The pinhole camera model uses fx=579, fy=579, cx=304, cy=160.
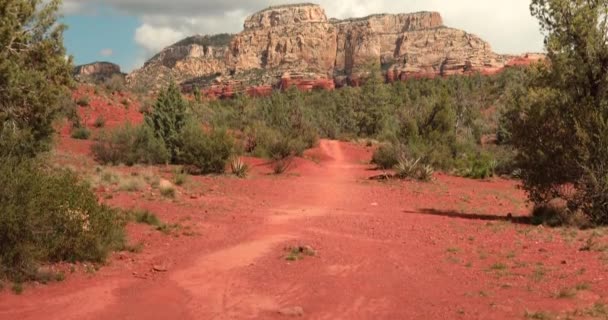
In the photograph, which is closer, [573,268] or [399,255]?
[573,268]

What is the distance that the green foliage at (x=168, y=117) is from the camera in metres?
32.2

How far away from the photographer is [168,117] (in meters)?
Answer: 32.7

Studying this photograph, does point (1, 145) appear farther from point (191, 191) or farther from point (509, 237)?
point (509, 237)

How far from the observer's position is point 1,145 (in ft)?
44.9

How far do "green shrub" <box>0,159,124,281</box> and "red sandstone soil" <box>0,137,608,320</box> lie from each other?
39 cm

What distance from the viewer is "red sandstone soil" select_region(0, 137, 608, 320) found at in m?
7.68

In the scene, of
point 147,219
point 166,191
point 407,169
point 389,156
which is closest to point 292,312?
point 147,219

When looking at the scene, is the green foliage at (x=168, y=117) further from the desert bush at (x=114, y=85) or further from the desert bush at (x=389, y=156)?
the desert bush at (x=114, y=85)

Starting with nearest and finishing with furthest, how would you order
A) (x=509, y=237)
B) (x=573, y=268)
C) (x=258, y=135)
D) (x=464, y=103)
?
1. (x=573, y=268)
2. (x=509, y=237)
3. (x=258, y=135)
4. (x=464, y=103)

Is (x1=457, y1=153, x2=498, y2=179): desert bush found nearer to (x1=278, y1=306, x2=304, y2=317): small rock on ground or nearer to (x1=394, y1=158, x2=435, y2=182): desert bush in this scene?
(x1=394, y1=158, x2=435, y2=182): desert bush

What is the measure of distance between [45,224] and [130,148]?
66.4 feet

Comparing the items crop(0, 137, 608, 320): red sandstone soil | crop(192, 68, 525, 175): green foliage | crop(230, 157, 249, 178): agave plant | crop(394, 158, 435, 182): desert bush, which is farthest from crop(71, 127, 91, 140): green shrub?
crop(0, 137, 608, 320): red sandstone soil

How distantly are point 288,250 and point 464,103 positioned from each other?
49.0 meters

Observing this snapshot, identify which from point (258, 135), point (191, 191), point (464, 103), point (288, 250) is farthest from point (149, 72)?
point (288, 250)
